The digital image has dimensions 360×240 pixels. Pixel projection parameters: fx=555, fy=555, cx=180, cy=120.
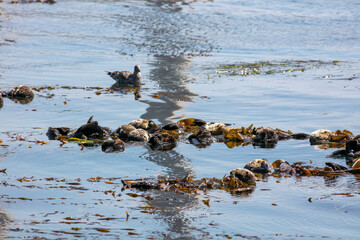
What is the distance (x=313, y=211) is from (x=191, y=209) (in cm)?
104

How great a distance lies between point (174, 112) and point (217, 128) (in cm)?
166

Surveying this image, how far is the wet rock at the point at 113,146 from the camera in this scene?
22.3ft

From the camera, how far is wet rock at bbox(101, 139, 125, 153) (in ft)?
22.3

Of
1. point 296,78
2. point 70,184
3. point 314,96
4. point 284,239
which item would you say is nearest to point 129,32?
point 296,78

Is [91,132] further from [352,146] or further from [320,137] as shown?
[352,146]

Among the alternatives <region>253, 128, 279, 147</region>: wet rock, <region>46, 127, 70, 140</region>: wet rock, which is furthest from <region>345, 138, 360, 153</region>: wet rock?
<region>46, 127, 70, 140</region>: wet rock

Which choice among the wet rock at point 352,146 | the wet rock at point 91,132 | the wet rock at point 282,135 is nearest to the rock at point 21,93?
the wet rock at point 91,132

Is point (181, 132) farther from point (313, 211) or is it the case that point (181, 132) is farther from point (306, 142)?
point (313, 211)

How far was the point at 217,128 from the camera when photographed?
767 cm

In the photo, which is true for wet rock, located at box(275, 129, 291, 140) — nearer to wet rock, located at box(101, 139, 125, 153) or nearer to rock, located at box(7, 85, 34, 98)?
wet rock, located at box(101, 139, 125, 153)

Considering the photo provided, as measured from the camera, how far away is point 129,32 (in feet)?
64.7

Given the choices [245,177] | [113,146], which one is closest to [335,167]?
[245,177]

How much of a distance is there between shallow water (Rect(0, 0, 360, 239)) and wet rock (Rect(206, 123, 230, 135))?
1.65 ft

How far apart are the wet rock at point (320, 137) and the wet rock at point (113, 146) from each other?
8.18ft
